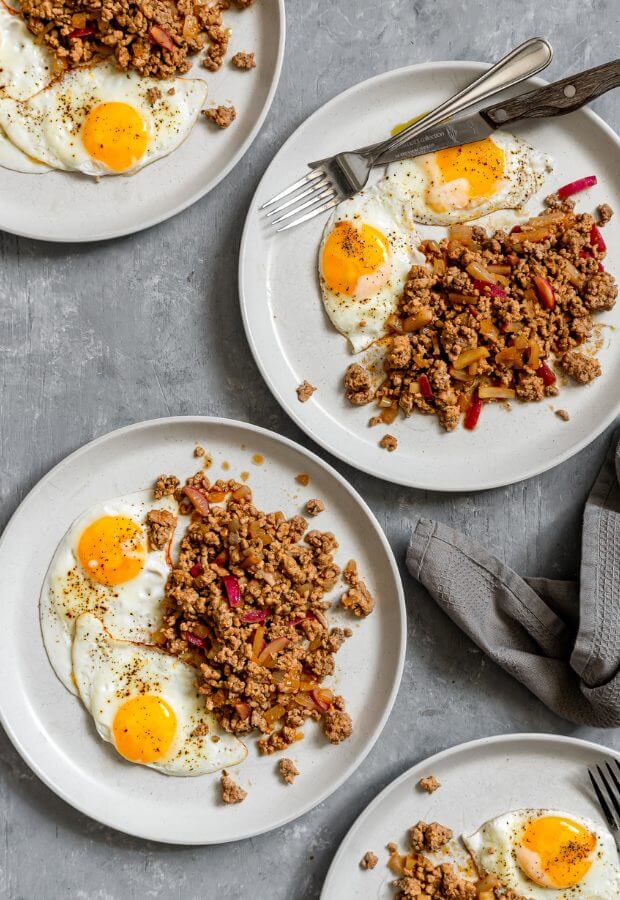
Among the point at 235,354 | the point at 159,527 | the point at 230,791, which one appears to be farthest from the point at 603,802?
the point at 235,354

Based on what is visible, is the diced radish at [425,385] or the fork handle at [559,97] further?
the diced radish at [425,385]

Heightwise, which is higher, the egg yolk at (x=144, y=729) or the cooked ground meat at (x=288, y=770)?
the egg yolk at (x=144, y=729)

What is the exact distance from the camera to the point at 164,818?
3227 millimetres

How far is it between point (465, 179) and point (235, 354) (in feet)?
4.28

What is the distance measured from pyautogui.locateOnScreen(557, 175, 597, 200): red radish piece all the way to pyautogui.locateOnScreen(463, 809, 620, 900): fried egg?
2787mm

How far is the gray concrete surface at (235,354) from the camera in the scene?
11.0 feet

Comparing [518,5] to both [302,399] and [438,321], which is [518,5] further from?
[302,399]

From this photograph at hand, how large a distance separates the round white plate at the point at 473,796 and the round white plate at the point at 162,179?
2820 millimetres

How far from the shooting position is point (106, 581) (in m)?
3.17

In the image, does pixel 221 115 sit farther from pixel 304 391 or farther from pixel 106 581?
pixel 106 581

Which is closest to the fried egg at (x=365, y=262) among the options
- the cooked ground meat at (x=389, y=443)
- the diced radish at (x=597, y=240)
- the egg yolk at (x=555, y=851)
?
the cooked ground meat at (x=389, y=443)

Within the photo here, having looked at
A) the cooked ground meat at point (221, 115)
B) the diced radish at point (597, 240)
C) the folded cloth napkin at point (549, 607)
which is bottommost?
the folded cloth napkin at point (549, 607)

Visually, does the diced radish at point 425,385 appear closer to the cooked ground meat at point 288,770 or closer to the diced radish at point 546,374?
the diced radish at point 546,374

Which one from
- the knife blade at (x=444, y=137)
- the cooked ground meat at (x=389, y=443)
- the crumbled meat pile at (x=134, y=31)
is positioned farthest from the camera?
the cooked ground meat at (x=389, y=443)
